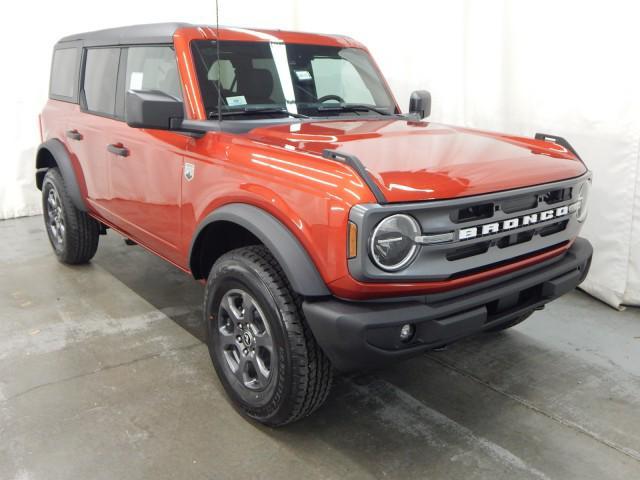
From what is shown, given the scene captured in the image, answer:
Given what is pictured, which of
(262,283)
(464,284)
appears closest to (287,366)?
(262,283)

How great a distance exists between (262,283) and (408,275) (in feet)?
1.87

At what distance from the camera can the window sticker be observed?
315 cm

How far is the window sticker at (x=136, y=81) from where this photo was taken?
10.3ft

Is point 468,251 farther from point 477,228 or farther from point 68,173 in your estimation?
point 68,173

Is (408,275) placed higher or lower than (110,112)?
lower

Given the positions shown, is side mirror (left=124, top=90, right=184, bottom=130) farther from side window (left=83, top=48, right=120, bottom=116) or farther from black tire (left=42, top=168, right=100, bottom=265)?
black tire (left=42, top=168, right=100, bottom=265)

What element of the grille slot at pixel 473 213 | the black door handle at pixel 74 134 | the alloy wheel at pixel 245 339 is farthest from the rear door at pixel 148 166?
Answer: the grille slot at pixel 473 213

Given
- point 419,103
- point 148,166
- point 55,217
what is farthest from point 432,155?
point 55,217

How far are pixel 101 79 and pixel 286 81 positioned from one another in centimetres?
136

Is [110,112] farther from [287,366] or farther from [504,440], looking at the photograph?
[504,440]

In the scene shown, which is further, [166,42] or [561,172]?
[166,42]

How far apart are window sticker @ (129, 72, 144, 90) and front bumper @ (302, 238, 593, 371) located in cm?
190

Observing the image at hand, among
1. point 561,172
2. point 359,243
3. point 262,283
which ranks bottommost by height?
point 262,283

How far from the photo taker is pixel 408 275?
73.3 inches
